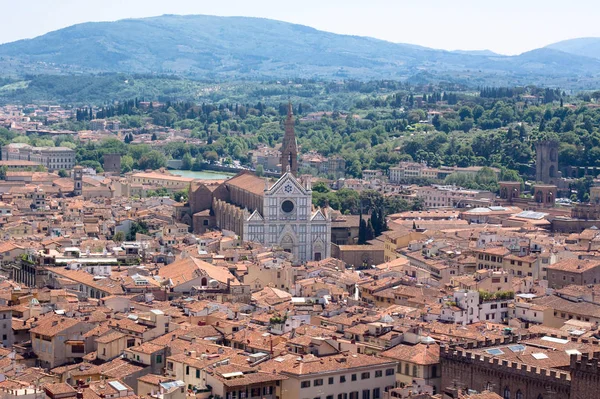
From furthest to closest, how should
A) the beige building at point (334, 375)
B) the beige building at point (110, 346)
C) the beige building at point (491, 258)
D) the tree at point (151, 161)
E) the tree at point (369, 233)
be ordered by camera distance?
the tree at point (151, 161) → the tree at point (369, 233) → the beige building at point (491, 258) → the beige building at point (110, 346) → the beige building at point (334, 375)

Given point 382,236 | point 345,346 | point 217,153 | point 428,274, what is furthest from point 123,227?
point 217,153

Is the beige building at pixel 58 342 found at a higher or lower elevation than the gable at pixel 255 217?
higher

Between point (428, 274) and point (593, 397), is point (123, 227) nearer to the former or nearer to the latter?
point (428, 274)

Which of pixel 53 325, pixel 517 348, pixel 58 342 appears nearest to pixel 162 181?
pixel 53 325

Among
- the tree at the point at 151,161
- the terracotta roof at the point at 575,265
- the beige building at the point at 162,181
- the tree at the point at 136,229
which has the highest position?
the terracotta roof at the point at 575,265

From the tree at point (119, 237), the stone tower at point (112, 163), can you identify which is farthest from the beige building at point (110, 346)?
the stone tower at point (112, 163)

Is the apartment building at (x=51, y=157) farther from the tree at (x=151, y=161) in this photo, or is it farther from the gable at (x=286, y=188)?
the gable at (x=286, y=188)

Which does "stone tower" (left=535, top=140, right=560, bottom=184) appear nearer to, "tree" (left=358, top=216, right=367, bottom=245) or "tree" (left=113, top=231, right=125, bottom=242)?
"tree" (left=358, top=216, right=367, bottom=245)

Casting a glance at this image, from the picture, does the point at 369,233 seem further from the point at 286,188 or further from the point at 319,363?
the point at 319,363

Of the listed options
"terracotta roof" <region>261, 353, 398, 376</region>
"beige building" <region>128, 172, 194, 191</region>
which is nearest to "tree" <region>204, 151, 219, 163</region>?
"beige building" <region>128, 172, 194, 191</region>
